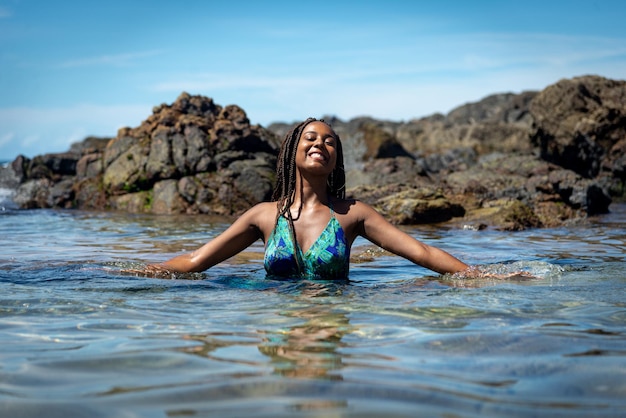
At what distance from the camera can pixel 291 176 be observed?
6781 millimetres

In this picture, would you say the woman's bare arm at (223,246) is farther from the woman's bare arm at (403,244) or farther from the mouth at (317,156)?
the woman's bare arm at (403,244)

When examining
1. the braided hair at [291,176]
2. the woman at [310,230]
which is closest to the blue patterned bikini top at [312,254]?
the woman at [310,230]

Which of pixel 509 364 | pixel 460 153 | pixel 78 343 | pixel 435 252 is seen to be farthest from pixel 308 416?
pixel 460 153

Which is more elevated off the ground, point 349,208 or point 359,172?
point 359,172

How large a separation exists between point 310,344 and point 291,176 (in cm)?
317

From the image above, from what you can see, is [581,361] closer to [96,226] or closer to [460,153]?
[96,226]

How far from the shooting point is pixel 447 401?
278cm

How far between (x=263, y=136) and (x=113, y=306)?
56.2 feet

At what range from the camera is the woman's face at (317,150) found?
6398 millimetres

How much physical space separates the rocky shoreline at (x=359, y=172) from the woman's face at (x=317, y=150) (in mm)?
8432

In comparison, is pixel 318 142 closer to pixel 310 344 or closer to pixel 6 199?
pixel 310 344

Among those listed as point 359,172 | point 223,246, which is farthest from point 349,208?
point 359,172

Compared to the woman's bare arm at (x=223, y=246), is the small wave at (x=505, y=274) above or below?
below

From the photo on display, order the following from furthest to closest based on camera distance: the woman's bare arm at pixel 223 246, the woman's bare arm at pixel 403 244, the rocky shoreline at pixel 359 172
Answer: the rocky shoreline at pixel 359 172
the woman's bare arm at pixel 223 246
the woman's bare arm at pixel 403 244
